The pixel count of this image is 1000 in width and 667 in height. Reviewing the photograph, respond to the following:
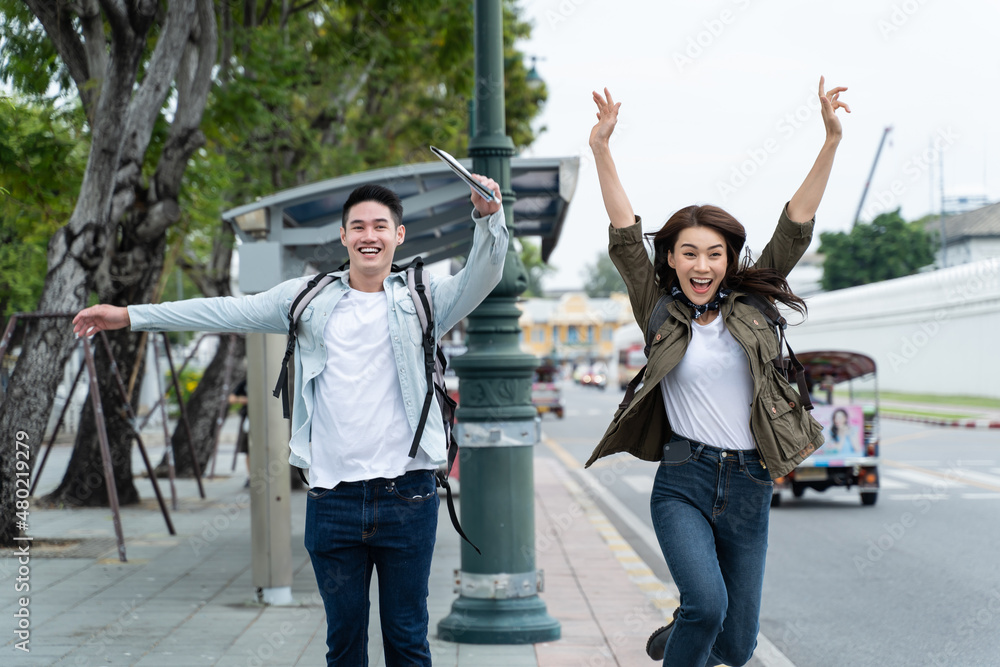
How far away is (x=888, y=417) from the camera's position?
102 ft

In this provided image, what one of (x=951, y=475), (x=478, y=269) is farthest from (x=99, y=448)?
(x=951, y=475)

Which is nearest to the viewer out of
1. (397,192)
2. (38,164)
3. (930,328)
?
(397,192)

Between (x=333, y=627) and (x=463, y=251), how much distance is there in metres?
6.10

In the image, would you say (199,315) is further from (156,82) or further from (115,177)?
(156,82)

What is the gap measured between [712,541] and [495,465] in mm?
2281

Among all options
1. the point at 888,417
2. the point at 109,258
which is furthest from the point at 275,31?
the point at 888,417

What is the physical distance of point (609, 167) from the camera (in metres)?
3.76

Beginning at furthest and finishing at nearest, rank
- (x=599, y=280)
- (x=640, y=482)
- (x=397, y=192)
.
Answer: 1. (x=599, y=280)
2. (x=640, y=482)
3. (x=397, y=192)

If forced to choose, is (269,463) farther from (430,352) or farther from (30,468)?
(430,352)

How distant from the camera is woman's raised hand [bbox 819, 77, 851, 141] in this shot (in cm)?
369

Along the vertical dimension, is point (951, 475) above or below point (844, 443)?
below

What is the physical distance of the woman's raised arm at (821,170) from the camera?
3.69 metres

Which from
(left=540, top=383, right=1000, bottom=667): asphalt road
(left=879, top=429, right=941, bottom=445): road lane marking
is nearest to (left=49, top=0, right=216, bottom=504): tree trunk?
(left=540, top=383, right=1000, bottom=667): asphalt road

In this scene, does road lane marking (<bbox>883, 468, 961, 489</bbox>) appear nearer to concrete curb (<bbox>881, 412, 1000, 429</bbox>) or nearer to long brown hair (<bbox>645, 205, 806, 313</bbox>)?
concrete curb (<bbox>881, 412, 1000, 429</bbox>)
